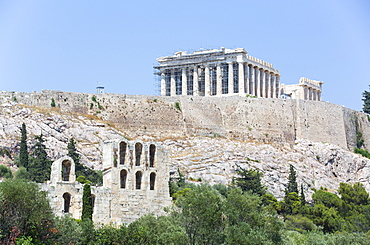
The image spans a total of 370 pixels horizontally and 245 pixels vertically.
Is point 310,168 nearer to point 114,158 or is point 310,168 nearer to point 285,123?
point 285,123

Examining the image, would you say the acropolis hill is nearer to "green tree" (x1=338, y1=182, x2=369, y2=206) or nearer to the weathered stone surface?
the weathered stone surface

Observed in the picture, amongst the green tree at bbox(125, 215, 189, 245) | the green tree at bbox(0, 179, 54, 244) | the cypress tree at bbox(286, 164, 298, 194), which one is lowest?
the green tree at bbox(125, 215, 189, 245)

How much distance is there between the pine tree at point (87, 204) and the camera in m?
41.0

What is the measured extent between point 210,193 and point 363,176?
36801 mm

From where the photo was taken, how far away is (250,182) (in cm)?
6200

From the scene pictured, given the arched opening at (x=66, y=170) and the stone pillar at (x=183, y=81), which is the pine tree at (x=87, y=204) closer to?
the arched opening at (x=66, y=170)

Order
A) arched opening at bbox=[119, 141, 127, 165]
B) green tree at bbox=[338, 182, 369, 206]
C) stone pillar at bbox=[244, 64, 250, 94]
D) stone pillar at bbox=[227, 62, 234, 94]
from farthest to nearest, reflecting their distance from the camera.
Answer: stone pillar at bbox=[244, 64, 250, 94]
stone pillar at bbox=[227, 62, 234, 94]
green tree at bbox=[338, 182, 369, 206]
arched opening at bbox=[119, 141, 127, 165]

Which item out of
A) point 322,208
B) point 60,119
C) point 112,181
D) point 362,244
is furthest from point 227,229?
point 60,119

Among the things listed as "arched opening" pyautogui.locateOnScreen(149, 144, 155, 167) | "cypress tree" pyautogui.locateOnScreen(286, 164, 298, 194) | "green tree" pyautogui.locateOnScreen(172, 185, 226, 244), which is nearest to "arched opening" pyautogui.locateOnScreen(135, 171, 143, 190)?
"arched opening" pyautogui.locateOnScreen(149, 144, 155, 167)

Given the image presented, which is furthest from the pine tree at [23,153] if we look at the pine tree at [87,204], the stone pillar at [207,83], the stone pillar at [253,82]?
the stone pillar at [253,82]

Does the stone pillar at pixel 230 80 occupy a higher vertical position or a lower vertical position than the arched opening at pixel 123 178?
higher

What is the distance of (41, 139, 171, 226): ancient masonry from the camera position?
138ft

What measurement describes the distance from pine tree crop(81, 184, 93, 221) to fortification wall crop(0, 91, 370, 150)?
27528mm

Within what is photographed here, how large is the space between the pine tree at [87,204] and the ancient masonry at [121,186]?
0.62 metres
